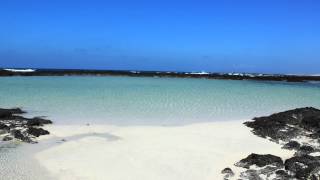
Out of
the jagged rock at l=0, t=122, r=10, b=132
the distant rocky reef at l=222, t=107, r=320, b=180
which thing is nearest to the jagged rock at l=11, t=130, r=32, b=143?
the jagged rock at l=0, t=122, r=10, b=132

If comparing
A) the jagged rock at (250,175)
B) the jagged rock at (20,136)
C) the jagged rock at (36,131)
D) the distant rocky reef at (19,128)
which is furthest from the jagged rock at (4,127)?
the jagged rock at (250,175)

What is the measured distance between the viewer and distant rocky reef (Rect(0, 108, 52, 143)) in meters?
9.58

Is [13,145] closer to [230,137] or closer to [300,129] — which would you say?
[230,137]

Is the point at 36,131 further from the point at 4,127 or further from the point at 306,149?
the point at 306,149

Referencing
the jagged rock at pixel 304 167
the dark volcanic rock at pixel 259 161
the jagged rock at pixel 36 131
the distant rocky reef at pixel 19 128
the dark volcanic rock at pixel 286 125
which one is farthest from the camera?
the dark volcanic rock at pixel 286 125

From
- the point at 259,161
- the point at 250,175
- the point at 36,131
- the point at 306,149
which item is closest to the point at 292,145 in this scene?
the point at 306,149

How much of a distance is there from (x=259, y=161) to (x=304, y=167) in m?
0.76

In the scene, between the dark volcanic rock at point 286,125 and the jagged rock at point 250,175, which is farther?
the dark volcanic rock at point 286,125

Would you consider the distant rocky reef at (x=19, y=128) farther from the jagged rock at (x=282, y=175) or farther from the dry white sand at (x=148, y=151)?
the jagged rock at (x=282, y=175)

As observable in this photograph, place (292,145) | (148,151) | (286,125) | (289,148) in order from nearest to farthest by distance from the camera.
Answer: (148,151) < (289,148) < (292,145) < (286,125)

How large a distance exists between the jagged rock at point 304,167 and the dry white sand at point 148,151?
93 cm

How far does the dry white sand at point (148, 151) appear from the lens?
728 cm

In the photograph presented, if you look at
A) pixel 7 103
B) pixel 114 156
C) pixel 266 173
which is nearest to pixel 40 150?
pixel 114 156

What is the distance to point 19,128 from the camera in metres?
10.6
